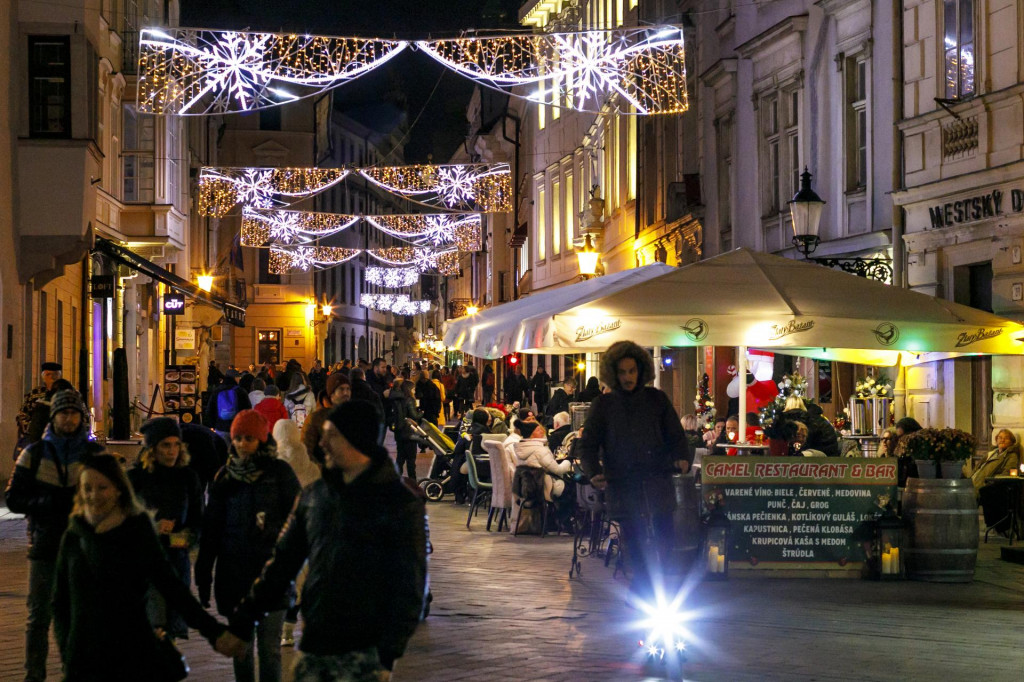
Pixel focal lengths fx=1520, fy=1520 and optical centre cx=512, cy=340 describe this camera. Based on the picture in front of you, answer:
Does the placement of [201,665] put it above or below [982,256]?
below

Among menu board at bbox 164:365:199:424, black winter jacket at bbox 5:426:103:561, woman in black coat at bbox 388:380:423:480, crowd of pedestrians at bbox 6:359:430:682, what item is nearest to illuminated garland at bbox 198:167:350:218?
menu board at bbox 164:365:199:424

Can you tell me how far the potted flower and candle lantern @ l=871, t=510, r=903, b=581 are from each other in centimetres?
51

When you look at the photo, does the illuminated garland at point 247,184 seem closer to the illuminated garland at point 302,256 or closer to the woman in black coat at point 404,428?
the woman in black coat at point 404,428

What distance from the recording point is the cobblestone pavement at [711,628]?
877cm

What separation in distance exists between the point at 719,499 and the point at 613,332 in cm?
189

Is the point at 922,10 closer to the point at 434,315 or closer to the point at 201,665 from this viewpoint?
the point at 201,665

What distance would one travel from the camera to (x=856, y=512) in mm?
13273

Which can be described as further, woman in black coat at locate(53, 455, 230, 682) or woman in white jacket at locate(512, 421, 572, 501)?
woman in white jacket at locate(512, 421, 572, 501)

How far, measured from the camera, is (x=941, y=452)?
13117mm

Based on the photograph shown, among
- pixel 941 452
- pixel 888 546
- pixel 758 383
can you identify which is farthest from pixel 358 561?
pixel 758 383

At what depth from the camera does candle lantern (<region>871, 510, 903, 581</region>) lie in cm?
1309

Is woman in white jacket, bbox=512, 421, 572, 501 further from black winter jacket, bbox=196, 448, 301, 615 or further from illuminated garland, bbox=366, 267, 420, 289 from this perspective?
illuminated garland, bbox=366, 267, 420, 289

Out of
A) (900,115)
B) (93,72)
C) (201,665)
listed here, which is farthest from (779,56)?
(201,665)

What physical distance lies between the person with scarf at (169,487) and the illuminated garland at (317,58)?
8.42 metres
